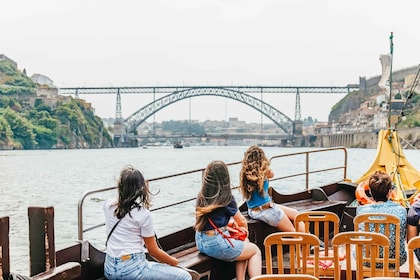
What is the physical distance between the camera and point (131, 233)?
370cm

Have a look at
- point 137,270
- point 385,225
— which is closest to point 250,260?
point 385,225

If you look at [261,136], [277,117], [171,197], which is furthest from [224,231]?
[261,136]

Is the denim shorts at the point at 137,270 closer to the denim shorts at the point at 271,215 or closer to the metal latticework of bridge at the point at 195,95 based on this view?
the denim shorts at the point at 271,215

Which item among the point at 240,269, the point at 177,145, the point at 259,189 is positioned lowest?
the point at 177,145

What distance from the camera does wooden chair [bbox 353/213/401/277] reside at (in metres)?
4.16

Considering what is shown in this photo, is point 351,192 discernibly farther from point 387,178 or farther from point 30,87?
point 30,87

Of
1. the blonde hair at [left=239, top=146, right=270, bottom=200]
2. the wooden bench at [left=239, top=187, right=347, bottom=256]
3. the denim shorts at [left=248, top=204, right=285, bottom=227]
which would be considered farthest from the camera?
the wooden bench at [left=239, top=187, right=347, bottom=256]

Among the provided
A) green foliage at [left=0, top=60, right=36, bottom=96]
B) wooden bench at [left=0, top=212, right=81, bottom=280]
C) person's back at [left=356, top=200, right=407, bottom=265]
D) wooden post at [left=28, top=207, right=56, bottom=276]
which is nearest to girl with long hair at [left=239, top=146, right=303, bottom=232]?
person's back at [left=356, top=200, right=407, bottom=265]

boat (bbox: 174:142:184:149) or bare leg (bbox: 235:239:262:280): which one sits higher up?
bare leg (bbox: 235:239:262:280)

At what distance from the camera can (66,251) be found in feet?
12.7

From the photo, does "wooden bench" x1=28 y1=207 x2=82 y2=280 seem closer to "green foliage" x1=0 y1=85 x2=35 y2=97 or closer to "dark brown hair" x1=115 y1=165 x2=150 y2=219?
"dark brown hair" x1=115 y1=165 x2=150 y2=219

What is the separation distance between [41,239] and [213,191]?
1.32 m

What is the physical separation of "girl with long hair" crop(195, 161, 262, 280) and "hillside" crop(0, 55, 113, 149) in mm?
83953

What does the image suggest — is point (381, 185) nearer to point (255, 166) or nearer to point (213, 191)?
point (255, 166)
